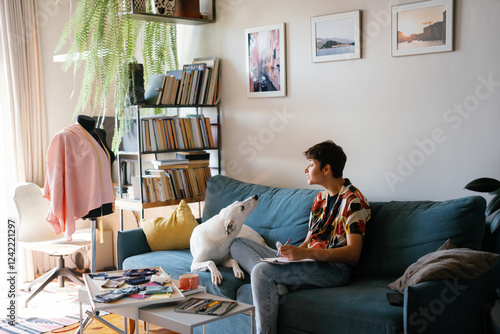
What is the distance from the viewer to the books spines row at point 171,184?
401 cm

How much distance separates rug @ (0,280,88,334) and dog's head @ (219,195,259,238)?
4.39 ft

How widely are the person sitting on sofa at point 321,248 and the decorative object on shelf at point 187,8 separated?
1.75m

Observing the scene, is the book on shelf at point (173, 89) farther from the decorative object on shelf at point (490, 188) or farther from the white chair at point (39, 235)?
the decorative object on shelf at point (490, 188)

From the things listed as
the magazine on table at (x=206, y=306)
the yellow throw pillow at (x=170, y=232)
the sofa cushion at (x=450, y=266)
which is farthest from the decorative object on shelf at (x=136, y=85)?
the sofa cushion at (x=450, y=266)

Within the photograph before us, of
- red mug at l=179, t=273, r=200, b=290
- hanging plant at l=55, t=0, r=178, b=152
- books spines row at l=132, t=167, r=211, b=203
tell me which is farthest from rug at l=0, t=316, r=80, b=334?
red mug at l=179, t=273, r=200, b=290

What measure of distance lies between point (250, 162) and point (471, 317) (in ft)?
6.97

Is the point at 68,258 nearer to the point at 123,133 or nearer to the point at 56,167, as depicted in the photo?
the point at 123,133

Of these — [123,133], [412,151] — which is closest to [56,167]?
[123,133]

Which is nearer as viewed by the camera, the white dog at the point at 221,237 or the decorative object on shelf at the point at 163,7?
the white dog at the point at 221,237

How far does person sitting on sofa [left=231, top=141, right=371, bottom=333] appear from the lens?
8.64 ft

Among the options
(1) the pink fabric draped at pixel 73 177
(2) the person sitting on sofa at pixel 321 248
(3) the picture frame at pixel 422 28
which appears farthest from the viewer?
(1) the pink fabric draped at pixel 73 177

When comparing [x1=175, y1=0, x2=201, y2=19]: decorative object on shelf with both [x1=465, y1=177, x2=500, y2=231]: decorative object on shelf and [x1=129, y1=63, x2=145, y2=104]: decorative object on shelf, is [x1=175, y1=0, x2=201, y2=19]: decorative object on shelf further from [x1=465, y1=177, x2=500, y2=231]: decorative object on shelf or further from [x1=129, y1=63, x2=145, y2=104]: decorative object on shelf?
[x1=465, y1=177, x2=500, y2=231]: decorative object on shelf

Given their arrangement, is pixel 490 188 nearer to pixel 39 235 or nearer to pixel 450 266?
pixel 450 266

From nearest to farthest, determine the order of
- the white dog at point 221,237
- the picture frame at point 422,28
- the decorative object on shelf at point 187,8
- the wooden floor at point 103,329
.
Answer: the picture frame at point 422,28 → the white dog at point 221,237 → the wooden floor at point 103,329 → the decorative object on shelf at point 187,8
